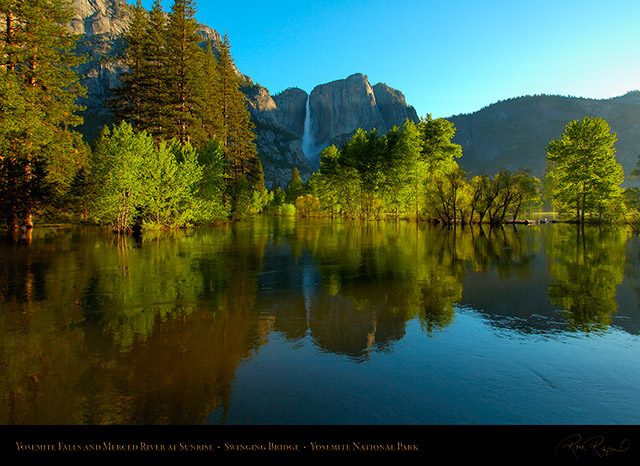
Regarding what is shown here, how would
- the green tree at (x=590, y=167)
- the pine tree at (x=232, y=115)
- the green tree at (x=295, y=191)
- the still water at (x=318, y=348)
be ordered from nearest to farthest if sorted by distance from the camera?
1. the still water at (x=318, y=348)
2. the green tree at (x=590, y=167)
3. the pine tree at (x=232, y=115)
4. the green tree at (x=295, y=191)

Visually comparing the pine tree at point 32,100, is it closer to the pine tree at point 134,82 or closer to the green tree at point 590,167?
the pine tree at point 134,82

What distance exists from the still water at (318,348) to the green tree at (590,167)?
37.1m

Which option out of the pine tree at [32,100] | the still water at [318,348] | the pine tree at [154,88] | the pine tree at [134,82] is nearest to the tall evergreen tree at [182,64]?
the pine tree at [154,88]

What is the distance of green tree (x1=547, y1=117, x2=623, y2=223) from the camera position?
40.6 metres

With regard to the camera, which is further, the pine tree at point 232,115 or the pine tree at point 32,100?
the pine tree at point 232,115

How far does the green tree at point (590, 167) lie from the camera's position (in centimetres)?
4059

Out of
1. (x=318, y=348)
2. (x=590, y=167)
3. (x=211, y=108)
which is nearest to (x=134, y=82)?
(x=211, y=108)

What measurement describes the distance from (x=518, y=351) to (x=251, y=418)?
4.60 meters

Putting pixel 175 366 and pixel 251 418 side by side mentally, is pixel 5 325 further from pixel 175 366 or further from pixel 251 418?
pixel 251 418

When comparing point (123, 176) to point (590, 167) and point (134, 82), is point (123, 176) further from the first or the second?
point (590, 167)

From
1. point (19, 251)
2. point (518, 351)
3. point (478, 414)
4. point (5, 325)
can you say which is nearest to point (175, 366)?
point (478, 414)

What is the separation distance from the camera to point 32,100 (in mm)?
29906

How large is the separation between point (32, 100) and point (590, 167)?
59433 millimetres
